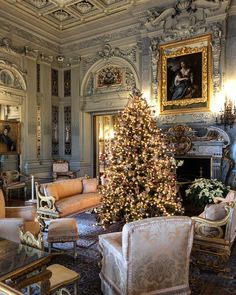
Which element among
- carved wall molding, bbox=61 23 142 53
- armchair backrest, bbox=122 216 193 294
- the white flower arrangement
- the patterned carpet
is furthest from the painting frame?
armchair backrest, bbox=122 216 193 294

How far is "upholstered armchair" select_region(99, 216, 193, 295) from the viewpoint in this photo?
2.38 m

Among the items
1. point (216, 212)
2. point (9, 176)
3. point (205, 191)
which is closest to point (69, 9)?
point (9, 176)

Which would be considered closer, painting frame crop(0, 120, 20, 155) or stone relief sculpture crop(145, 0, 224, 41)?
stone relief sculpture crop(145, 0, 224, 41)

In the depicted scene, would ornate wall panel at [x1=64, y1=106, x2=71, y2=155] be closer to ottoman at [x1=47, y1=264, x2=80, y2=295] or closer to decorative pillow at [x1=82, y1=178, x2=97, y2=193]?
decorative pillow at [x1=82, y1=178, x2=97, y2=193]

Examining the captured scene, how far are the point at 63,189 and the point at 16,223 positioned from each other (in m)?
2.61

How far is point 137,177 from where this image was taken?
15.5ft

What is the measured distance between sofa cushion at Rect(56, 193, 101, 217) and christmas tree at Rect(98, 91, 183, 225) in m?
0.79

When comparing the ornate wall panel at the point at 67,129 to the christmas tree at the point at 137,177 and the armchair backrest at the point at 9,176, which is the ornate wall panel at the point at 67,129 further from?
the christmas tree at the point at 137,177

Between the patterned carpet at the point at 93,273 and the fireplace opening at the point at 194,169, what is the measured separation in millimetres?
3080

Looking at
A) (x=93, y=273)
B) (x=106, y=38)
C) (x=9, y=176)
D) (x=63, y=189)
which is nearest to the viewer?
(x=93, y=273)

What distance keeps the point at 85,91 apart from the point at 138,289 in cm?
800

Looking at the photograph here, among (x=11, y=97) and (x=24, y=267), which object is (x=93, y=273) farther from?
(x=11, y=97)

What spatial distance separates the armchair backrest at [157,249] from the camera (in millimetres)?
2369

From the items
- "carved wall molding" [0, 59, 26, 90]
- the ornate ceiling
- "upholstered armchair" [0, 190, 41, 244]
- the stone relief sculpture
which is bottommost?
"upholstered armchair" [0, 190, 41, 244]
